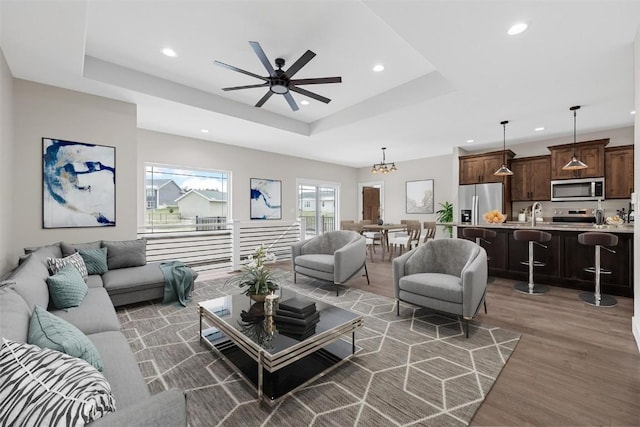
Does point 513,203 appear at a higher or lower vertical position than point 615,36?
lower

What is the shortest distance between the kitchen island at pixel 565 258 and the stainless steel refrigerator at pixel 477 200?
4.80 ft

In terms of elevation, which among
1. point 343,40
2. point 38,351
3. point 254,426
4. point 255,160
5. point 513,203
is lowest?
point 254,426

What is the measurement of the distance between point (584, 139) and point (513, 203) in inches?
69.5

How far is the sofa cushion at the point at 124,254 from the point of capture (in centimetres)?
363

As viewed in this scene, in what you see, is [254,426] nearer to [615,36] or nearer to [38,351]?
[38,351]

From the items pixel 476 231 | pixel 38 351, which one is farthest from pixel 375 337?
pixel 476 231

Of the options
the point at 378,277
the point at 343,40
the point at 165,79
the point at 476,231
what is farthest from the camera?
the point at 378,277

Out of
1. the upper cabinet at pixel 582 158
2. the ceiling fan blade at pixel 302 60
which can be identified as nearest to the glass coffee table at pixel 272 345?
the ceiling fan blade at pixel 302 60

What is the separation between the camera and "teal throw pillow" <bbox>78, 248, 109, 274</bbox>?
3.35m

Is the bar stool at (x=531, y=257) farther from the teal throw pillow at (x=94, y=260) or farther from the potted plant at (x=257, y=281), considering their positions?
the teal throw pillow at (x=94, y=260)

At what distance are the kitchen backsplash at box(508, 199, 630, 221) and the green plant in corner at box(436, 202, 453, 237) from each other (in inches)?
50.8

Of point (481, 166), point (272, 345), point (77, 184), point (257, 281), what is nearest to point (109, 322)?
point (257, 281)

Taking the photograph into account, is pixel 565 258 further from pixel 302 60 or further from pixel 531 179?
pixel 302 60

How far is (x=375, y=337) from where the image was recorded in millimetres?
2680
